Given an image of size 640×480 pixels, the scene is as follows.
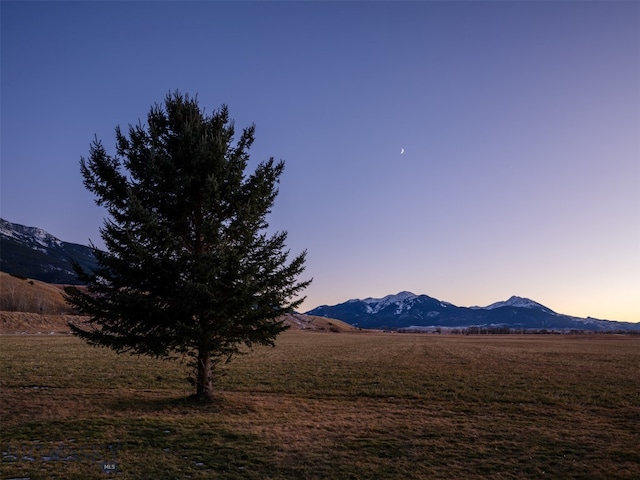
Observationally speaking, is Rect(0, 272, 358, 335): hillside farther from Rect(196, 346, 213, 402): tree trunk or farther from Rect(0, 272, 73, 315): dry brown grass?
Rect(196, 346, 213, 402): tree trunk

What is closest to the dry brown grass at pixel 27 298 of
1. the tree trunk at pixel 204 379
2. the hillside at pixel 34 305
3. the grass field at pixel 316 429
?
the hillside at pixel 34 305

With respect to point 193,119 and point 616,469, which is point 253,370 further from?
point 616,469

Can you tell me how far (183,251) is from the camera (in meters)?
17.0

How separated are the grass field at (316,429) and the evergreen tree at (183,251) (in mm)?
3286

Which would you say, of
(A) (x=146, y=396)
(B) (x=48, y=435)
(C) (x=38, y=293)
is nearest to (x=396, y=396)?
(A) (x=146, y=396)

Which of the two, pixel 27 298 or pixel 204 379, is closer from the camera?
pixel 204 379

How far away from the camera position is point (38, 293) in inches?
5315

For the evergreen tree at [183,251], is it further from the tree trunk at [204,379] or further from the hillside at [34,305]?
the hillside at [34,305]

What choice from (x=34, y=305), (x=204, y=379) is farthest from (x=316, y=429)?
(x=34, y=305)

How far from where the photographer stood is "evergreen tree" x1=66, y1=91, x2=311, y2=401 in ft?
55.5

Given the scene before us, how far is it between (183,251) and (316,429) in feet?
27.7

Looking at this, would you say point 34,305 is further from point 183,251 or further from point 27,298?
point 183,251

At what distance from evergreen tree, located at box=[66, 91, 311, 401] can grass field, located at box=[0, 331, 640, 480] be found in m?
3.29

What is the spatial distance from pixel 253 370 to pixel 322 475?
24.6 m
